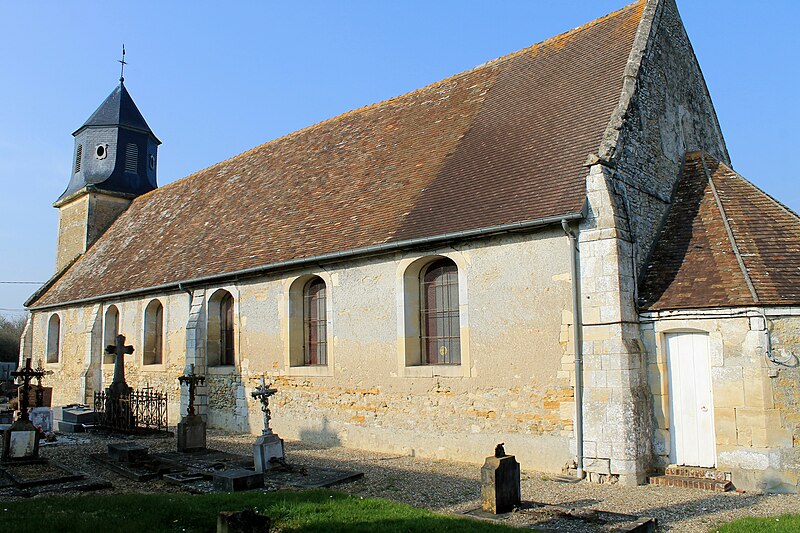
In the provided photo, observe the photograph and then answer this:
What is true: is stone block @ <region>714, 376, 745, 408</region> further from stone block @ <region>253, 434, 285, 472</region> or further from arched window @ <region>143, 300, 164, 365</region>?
arched window @ <region>143, 300, 164, 365</region>

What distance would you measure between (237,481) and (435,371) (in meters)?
4.14

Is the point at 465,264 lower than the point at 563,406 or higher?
higher

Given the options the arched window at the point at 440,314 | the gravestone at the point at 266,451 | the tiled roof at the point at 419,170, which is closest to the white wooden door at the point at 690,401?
the tiled roof at the point at 419,170

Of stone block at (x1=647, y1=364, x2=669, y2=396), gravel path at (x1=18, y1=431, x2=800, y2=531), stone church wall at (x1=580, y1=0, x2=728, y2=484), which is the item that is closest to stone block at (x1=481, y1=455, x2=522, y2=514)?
gravel path at (x1=18, y1=431, x2=800, y2=531)

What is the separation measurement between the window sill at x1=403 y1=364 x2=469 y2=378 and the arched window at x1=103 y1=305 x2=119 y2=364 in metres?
12.1

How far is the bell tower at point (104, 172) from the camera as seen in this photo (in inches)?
1015

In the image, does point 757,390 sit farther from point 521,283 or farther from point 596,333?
point 521,283

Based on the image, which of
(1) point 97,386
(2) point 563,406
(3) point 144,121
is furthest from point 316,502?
(3) point 144,121

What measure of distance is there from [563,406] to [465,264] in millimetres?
2878

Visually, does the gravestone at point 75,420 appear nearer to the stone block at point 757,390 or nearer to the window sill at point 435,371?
the window sill at point 435,371

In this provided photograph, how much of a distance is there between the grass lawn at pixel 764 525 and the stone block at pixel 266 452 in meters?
6.00

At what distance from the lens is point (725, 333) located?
891 cm

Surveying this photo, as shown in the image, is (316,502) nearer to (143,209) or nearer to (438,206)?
(438,206)

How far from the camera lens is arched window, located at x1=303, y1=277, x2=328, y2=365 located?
13688 millimetres
